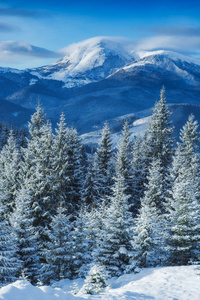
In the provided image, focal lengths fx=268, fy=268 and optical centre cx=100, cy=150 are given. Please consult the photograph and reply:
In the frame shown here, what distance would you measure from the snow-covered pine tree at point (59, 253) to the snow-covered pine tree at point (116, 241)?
2.24m

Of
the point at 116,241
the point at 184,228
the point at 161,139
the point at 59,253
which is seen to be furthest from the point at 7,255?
the point at 161,139

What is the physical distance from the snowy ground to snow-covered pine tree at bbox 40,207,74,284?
1.68 m

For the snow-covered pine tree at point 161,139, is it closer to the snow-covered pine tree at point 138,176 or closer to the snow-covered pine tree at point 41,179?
the snow-covered pine tree at point 138,176

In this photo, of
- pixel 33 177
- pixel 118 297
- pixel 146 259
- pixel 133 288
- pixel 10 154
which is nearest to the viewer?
pixel 118 297

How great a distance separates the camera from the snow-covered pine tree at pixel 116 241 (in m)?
19.5

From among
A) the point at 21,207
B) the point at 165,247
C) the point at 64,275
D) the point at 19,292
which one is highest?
the point at 21,207

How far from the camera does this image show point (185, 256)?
20281 millimetres

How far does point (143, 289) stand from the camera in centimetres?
1359

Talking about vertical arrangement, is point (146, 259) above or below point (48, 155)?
below

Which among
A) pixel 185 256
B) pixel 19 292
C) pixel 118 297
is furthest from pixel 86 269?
pixel 19 292

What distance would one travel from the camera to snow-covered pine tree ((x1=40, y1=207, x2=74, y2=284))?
1986 cm

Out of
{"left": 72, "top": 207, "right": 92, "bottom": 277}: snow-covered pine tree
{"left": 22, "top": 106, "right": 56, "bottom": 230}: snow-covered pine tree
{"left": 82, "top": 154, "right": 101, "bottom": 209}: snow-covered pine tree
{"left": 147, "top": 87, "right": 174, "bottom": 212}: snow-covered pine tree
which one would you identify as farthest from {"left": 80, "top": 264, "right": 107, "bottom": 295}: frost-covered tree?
{"left": 147, "top": 87, "right": 174, "bottom": 212}: snow-covered pine tree

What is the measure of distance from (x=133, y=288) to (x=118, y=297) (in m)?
2.40

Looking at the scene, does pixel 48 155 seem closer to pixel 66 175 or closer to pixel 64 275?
pixel 66 175
